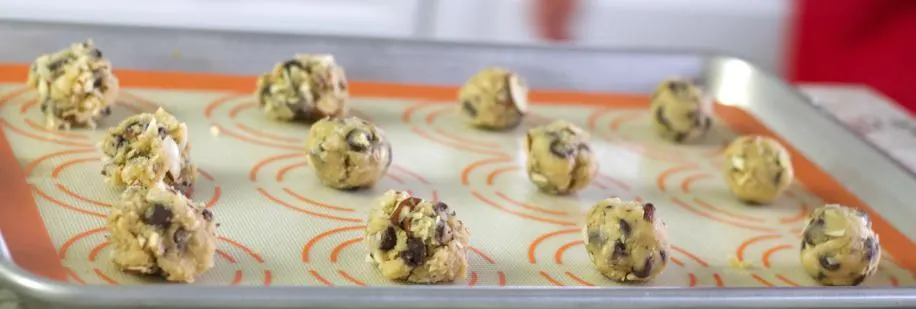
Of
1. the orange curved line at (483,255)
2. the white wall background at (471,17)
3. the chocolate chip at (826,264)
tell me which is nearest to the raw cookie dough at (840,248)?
the chocolate chip at (826,264)

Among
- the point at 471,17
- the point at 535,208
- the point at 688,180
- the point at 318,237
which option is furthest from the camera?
the point at 471,17

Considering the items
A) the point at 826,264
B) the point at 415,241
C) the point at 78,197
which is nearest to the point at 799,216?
the point at 826,264

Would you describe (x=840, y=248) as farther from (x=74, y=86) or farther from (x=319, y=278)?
(x=74, y=86)

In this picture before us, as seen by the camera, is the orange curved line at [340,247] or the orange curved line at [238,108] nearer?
the orange curved line at [340,247]

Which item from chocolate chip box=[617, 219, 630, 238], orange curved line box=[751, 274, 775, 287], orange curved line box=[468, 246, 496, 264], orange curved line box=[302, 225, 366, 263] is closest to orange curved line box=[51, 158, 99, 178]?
orange curved line box=[302, 225, 366, 263]

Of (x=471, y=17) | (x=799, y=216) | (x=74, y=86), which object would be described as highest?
(x=74, y=86)

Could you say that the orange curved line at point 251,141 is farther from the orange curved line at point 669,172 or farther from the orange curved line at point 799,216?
the orange curved line at point 799,216
